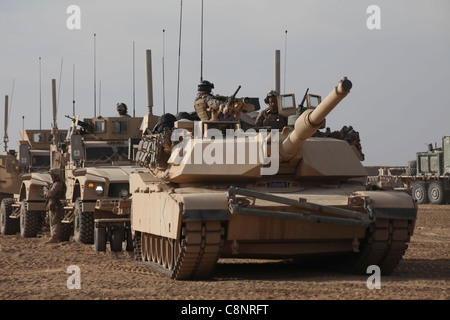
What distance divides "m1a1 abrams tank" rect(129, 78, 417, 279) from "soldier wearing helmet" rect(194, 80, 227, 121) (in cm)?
32

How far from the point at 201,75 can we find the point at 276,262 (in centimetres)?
360

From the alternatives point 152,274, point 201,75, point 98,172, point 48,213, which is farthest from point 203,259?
point 48,213

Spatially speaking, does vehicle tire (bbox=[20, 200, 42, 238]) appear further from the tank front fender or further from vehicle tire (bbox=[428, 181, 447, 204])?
vehicle tire (bbox=[428, 181, 447, 204])

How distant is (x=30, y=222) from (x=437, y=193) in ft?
73.7

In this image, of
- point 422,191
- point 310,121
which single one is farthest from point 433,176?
point 310,121

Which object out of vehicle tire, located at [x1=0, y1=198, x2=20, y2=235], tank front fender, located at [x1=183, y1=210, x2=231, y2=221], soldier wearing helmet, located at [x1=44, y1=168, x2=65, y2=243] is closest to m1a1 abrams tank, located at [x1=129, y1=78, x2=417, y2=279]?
tank front fender, located at [x1=183, y1=210, x2=231, y2=221]

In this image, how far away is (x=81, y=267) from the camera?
15.8 metres

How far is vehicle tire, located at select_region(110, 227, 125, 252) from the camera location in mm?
18875

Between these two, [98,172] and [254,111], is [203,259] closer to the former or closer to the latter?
[254,111]

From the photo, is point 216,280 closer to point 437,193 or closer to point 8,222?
point 8,222

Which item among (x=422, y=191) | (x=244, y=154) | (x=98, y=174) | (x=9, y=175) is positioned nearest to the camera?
(x=244, y=154)

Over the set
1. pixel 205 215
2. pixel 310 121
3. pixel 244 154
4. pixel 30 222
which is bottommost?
pixel 30 222

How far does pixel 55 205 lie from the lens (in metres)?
21.6

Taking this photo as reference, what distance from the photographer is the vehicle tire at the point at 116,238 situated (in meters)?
18.9
